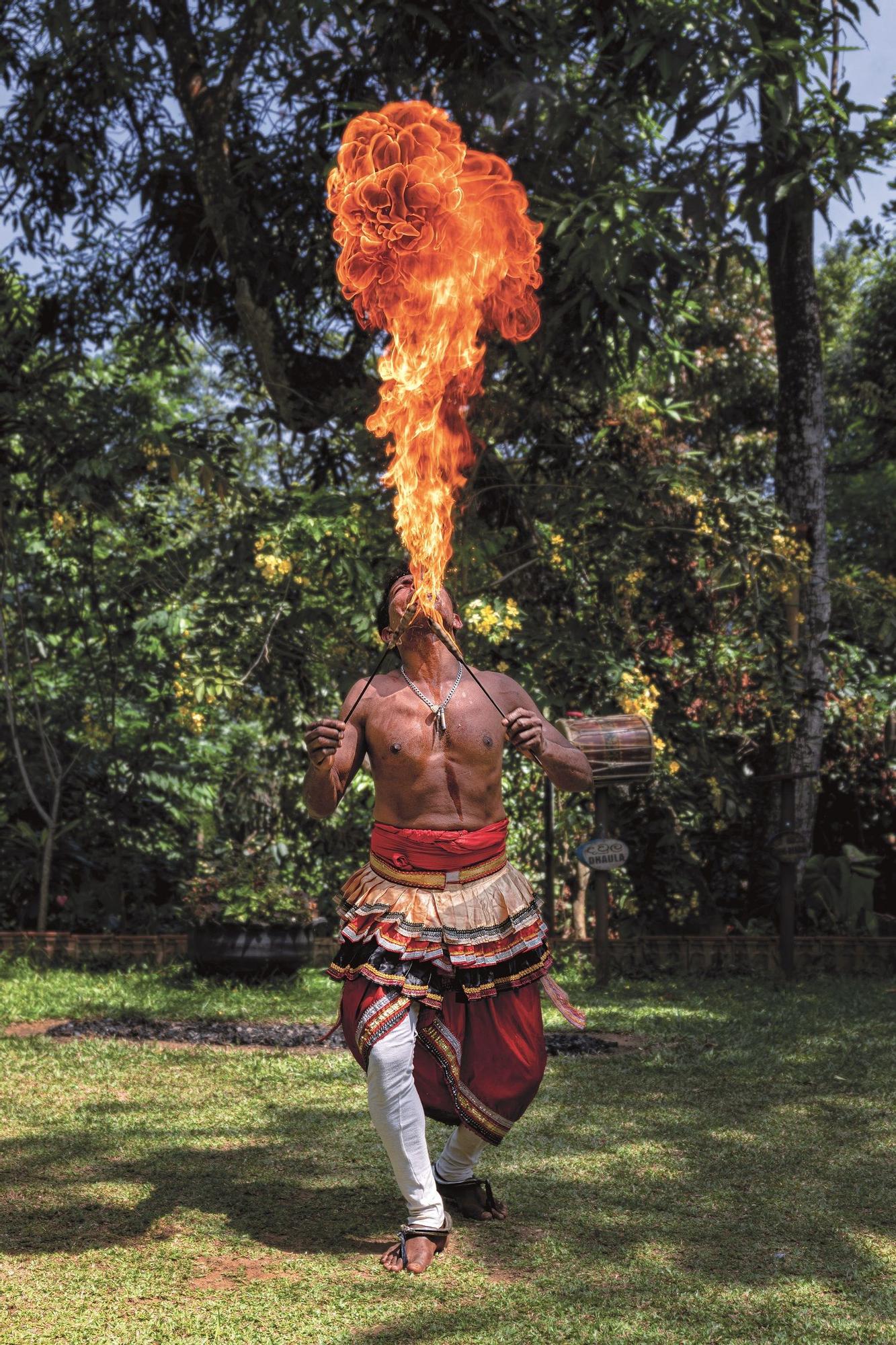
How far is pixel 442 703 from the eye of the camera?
14.0ft

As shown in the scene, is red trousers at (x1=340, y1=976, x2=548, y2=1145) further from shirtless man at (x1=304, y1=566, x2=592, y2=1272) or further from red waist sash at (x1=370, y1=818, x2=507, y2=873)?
red waist sash at (x1=370, y1=818, x2=507, y2=873)

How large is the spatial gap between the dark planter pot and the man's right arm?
18.6ft

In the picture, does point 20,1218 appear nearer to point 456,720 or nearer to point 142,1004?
point 456,720

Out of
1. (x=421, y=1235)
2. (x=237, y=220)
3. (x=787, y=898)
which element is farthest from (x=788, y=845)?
(x=421, y=1235)

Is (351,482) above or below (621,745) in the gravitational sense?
above

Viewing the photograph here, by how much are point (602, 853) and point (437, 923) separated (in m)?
5.41

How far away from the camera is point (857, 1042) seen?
7.43 meters

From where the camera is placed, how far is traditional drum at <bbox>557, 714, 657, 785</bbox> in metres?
7.72

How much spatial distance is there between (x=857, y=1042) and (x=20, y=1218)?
4835 millimetres

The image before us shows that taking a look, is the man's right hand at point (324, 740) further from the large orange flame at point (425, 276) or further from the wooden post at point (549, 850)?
the wooden post at point (549, 850)

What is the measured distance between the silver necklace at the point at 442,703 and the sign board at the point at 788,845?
6.31m

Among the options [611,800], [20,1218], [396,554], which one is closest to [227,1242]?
[20,1218]

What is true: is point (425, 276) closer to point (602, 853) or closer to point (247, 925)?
point (602, 853)

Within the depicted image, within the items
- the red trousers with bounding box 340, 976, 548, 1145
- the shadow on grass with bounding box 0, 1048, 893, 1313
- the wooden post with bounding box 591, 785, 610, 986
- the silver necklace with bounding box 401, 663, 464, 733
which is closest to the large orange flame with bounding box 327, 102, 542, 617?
the silver necklace with bounding box 401, 663, 464, 733
